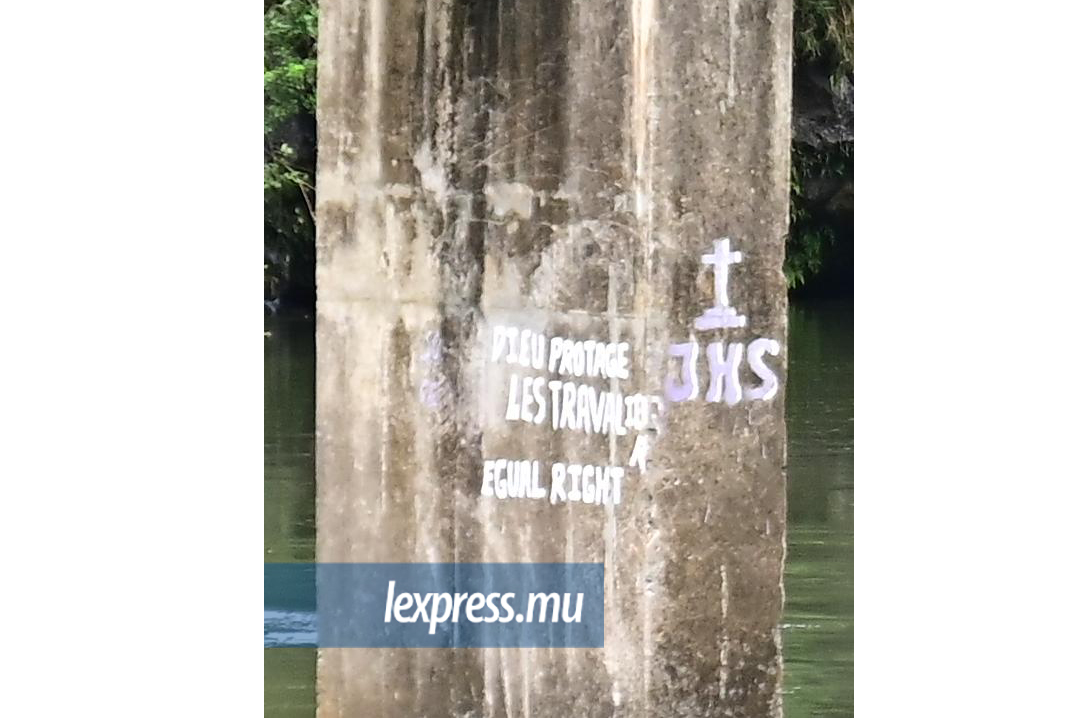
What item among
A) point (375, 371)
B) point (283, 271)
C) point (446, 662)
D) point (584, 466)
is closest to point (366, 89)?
point (375, 371)

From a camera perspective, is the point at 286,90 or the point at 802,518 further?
the point at 286,90

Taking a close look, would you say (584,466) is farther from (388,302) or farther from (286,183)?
(286,183)

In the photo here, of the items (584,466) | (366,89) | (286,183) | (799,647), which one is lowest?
(799,647)

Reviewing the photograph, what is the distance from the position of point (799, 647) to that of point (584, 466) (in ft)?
7.85

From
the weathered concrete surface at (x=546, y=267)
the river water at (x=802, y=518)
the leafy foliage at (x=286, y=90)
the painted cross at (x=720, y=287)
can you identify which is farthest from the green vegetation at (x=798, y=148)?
the painted cross at (x=720, y=287)

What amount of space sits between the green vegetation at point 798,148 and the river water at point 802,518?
1.54 metres

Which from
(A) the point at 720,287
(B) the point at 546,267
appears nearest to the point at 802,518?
(A) the point at 720,287

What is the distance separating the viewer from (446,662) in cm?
450

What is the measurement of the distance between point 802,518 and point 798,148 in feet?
38.8

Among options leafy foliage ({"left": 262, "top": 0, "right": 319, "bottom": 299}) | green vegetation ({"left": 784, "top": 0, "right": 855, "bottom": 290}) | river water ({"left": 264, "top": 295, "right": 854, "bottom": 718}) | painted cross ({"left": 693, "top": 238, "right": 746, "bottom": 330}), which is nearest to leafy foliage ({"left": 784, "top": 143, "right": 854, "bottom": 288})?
green vegetation ({"left": 784, "top": 0, "right": 855, "bottom": 290})
